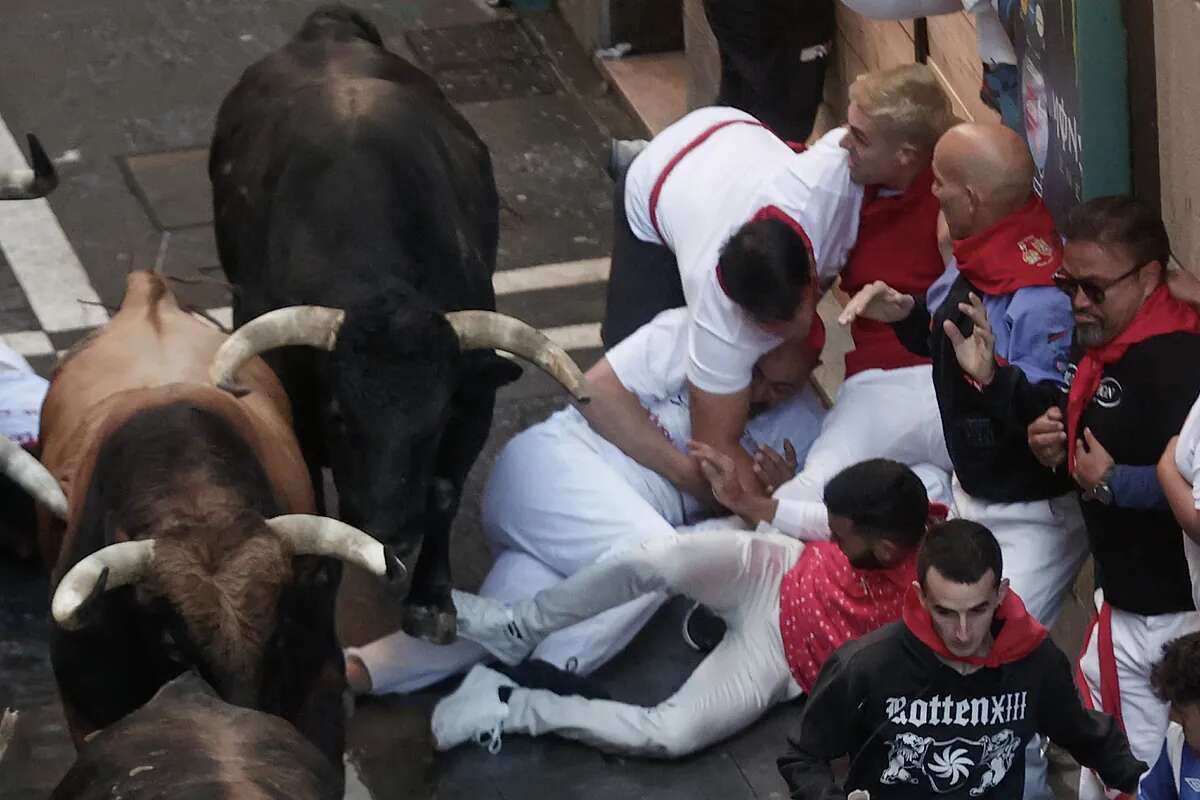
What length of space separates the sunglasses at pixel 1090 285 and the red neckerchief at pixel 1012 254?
1.79 ft

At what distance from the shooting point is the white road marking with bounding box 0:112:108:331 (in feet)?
28.6

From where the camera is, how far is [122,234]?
31.0 ft

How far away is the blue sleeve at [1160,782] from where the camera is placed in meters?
4.66

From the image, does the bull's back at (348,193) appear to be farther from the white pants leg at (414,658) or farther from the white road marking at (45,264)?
the white road marking at (45,264)

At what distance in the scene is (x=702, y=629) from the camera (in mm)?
6660

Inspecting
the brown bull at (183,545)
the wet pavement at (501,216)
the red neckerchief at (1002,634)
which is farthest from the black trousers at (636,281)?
the red neckerchief at (1002,634)

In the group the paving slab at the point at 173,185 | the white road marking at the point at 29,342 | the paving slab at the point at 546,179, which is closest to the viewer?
the white road marking at the point at 29,342

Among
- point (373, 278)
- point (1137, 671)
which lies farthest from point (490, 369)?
point (1137, 671)

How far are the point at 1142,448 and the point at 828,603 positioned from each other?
108 centimetres

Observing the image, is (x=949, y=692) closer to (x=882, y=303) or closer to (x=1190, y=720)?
(x=1190, y=720)

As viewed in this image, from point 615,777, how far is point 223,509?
5.41 ft

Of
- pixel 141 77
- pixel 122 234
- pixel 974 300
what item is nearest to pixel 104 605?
pixel 974 300

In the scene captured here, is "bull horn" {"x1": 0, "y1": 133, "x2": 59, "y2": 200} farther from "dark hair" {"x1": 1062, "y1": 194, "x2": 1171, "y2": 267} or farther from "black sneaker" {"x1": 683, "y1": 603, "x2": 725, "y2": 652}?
"dark hair" {"x1": 1062, "y1": 194, "x2": 1171, "y2": 267}

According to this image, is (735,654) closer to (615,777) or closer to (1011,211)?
(615,777)
